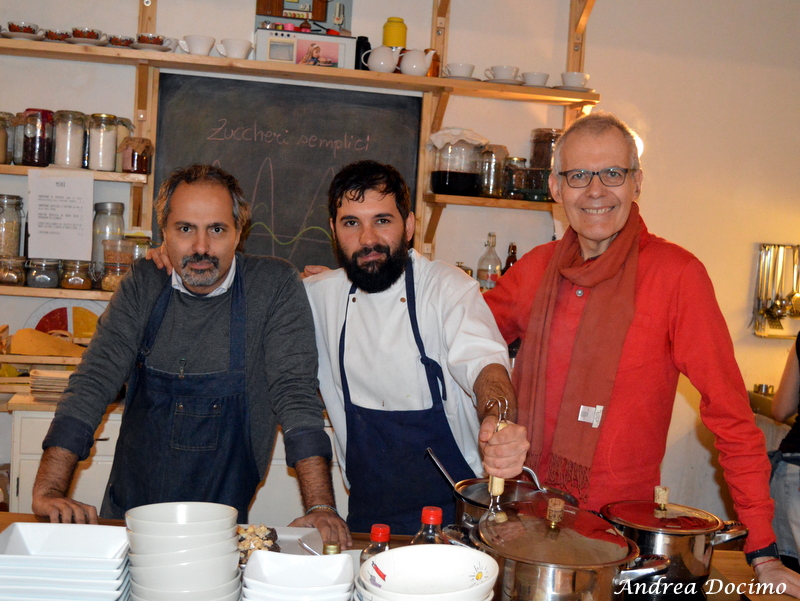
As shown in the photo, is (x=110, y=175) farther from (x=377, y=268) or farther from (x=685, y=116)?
(x=685, y=116)

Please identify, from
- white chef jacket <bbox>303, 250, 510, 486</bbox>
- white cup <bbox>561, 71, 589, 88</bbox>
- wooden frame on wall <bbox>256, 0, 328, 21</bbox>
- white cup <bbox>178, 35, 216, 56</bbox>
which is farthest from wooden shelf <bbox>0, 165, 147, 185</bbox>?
white cup <bbox>561, 71, 589, 88</bbox>

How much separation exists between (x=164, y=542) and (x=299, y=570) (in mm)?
182

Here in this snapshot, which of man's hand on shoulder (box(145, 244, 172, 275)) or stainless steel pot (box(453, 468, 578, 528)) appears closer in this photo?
stainless steel pot (box(453, 468, 578, 528))

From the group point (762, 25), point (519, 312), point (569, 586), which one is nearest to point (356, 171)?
point (519, 312)

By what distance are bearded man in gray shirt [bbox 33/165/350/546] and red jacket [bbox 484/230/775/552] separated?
2.14 ft

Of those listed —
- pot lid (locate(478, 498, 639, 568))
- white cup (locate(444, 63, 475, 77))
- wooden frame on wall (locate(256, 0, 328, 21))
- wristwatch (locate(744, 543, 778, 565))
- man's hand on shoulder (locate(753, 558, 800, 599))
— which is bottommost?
man's hand on shoulder (locate(753, 558, 800, 599))

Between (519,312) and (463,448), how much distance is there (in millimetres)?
394

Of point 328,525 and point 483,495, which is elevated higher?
point 483,495

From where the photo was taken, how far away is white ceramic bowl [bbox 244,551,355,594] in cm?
97

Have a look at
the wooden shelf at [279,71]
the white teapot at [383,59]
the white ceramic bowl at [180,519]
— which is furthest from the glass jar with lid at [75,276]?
the white ceramic bowl at [180,519]

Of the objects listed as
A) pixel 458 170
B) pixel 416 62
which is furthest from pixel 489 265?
pixel 416 62

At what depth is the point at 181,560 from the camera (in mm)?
964

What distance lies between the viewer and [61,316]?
3137mm

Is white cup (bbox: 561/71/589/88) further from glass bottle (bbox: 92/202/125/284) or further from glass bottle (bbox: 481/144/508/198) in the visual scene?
glass bottle (bbox: 92/202/125/284)
